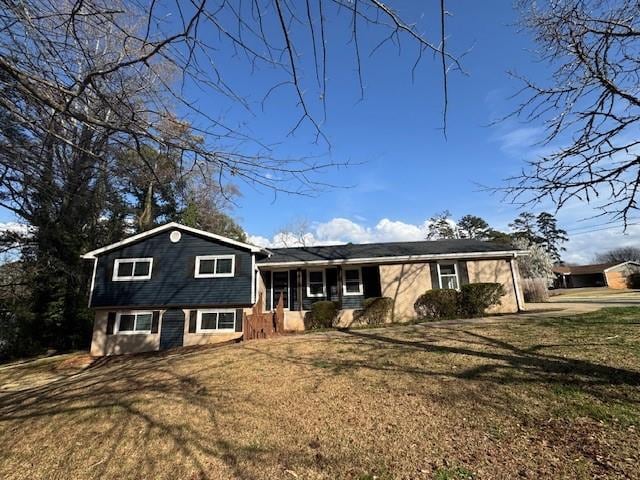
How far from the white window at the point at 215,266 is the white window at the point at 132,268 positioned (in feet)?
8.11

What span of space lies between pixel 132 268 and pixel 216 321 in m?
5.04

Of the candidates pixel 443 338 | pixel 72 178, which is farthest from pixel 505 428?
pixel 72 178

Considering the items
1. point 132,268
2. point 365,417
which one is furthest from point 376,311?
point 132,268

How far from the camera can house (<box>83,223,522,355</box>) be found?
15.9 metres

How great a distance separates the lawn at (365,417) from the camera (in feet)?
12.8

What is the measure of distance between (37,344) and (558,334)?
961 inches

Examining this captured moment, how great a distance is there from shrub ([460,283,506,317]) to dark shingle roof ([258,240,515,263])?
69.8 inches

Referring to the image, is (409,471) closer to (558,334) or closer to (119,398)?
(119,398)

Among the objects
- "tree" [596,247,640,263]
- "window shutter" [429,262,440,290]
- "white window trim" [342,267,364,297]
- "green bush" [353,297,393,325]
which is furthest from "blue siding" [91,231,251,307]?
"tree" [596,247,640,263]

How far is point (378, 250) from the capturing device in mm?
18156

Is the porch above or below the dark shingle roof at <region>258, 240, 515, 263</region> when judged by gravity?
below

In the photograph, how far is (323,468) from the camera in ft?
13.0

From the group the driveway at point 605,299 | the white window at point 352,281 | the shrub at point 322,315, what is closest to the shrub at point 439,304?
the white window at point 352,281

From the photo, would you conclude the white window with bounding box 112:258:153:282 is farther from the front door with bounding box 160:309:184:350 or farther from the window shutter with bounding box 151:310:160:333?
the front door with bounding box 160:309:184:350
